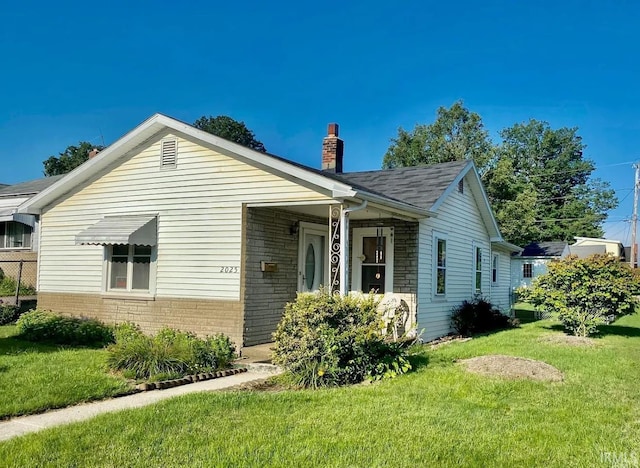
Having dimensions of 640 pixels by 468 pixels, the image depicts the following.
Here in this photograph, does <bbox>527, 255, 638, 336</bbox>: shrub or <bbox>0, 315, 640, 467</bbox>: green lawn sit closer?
<bbox>0, 315, 640, 467</bbox>: green lawn

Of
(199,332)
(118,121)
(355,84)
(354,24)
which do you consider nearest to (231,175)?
(199,332)

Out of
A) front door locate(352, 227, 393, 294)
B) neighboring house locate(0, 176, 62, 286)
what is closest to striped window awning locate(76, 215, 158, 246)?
front door locate(352, 227, 393, 294)

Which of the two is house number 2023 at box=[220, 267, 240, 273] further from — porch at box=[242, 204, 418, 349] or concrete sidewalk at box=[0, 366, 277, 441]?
concrete sidewalk at box=[0, 366, 277, 441]

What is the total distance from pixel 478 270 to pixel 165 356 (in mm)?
11179

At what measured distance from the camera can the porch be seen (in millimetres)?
10125

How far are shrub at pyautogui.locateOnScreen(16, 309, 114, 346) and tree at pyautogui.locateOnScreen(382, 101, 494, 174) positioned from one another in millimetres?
28843

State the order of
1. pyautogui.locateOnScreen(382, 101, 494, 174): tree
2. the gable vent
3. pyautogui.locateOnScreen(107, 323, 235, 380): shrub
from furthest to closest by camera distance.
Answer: pyautogui.locateOnScreen(382, 101, 494, 174): tree → the gable vent → pyautogui.locateOnScreen(107, 323, 235, 380): shrub

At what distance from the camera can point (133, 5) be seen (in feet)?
49.8

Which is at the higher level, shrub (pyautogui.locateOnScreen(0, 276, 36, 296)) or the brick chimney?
the brick chimney

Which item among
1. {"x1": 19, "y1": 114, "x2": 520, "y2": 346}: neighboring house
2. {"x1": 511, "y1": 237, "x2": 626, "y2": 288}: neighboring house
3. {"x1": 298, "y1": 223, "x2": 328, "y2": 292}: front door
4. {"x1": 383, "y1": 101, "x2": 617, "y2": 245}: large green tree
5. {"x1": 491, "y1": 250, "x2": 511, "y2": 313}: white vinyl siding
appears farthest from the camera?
{"x1": 383, "y1": 101, "x2": 617, "y2": 245}: large green tree

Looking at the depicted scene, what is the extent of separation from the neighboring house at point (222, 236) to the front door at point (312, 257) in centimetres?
3

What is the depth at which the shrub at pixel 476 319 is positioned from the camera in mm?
14250

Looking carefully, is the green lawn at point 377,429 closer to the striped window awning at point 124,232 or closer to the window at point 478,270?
the striped window awning at point 124,232

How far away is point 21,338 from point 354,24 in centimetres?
1335
